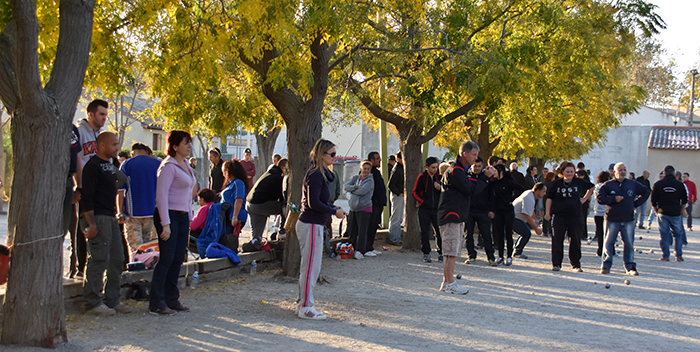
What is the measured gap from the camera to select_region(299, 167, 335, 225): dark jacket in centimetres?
627

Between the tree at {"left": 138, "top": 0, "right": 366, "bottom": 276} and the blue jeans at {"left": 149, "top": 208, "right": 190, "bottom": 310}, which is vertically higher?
the tree at {"left": 138, "top": 0, "right": 366, "bottom": 276}

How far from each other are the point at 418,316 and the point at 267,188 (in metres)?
4.41

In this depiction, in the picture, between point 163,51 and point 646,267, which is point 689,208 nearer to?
point 646,267

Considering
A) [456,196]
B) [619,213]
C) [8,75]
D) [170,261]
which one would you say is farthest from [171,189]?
[619,213]

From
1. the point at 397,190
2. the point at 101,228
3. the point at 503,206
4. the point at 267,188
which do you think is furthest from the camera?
the point at 397,190

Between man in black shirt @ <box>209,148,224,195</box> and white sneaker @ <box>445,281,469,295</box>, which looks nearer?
white sneaker @ <box>445,281,469,295</box>

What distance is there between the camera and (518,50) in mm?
11469

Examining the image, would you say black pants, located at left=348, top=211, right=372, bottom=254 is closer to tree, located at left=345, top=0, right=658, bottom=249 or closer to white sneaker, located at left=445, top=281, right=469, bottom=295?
tree, located at left=345, top=0, right=658, bottom=249

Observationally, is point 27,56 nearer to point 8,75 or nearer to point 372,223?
point 8,75

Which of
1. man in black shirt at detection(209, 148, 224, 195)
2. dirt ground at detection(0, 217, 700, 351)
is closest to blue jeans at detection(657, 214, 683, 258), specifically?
dirt ground at detection(0, 217, 700, 351)

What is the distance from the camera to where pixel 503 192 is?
11.3 m

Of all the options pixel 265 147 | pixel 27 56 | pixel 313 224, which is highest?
pixel 265 147

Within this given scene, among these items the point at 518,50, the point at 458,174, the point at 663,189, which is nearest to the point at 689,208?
the point at 663,189

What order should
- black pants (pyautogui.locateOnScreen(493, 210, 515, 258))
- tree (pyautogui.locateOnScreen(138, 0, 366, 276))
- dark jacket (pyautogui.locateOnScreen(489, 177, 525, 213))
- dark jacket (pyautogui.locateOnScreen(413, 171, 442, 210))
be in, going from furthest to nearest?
black pants (pyautogui.locateOnScreen(493, 210, 515, 258)) < dark jacket (pyautogui.locateOnScreen(489, 177, 525, 213)) < dark jacket (pyautogui.locateOnScreen(413, 171, 442, 210)) < tree (pyautogui.locateOnScreen(138, 0, 366, 276))
